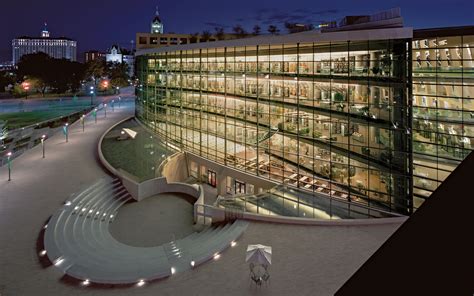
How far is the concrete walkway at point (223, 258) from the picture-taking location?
13.0 metres

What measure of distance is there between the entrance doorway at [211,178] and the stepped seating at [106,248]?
12.1 metres

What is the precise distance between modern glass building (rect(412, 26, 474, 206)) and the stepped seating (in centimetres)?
1079

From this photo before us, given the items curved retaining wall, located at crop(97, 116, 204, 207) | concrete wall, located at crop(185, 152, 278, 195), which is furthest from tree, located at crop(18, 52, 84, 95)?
curved retaining wall, located at crop(97, 116, 204, 207)

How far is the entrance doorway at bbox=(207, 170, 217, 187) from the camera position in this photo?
110 ft

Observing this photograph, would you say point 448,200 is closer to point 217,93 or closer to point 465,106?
point 465,106

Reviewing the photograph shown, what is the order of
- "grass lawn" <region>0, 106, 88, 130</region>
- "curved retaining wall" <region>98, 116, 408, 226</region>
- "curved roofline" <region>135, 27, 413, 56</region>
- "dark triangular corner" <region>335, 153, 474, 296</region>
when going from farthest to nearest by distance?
"grass lawn" <region>0, 106, 88, 130</region>
"curved roofline" <region>135, 27, 413, 56</region>
"curved retaining wall" <region>98, 116, 408, 226</region>
"dark triangular corner" <region>335, 153, 474, 296</region>

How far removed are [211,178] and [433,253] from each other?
3243 centimetres

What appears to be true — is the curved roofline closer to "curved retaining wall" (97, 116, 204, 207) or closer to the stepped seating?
"curved retaining wall" (97, 116, 204, 207)

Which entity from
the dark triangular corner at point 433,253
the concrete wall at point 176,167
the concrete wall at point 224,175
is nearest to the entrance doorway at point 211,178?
the concrete wall at point 224,175

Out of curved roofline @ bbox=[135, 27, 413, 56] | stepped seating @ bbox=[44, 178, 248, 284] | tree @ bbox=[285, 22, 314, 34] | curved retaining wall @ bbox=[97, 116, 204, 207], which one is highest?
tree @ bbox=[285, 22, 314, 34]

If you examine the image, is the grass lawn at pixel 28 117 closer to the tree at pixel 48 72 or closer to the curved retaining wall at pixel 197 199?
the curved retaining wall at pixel 197 199

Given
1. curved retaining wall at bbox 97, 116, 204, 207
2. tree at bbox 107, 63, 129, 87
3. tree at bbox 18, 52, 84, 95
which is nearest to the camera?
curved retaining wall at bbox 97, 116, 204, 207

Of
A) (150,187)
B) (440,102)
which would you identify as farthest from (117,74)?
(440,102)

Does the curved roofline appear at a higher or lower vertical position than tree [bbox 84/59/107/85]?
lower
